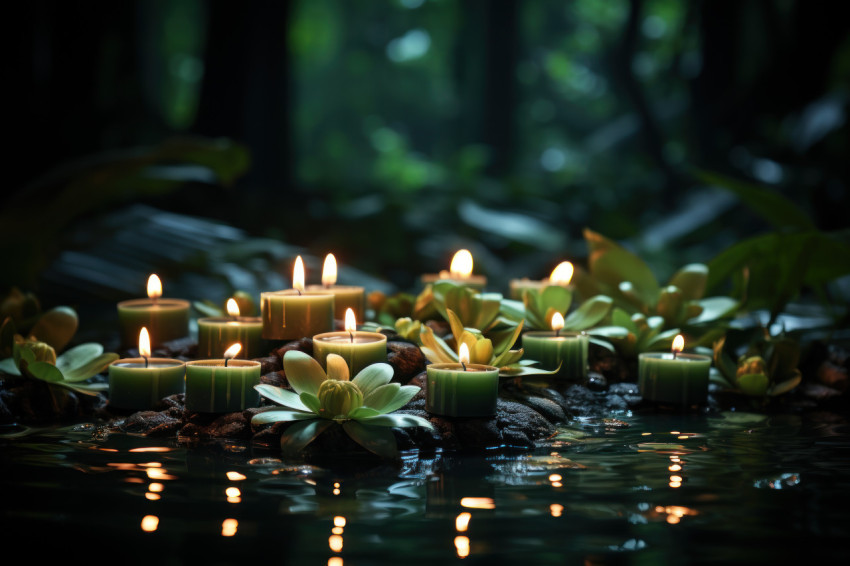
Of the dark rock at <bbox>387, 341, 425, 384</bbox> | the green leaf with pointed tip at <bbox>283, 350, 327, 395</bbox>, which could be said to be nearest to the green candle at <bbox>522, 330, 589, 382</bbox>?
the dark rock at <bbox>387, 341, 425, 384</bbox>

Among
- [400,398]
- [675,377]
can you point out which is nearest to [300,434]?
[400,398]

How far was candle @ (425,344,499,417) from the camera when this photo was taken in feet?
5.82

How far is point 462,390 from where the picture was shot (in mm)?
1778

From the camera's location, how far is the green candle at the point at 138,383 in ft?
6.57

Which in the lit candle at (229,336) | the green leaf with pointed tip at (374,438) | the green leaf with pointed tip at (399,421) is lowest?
the green leaf with pointed tip at (374,438)

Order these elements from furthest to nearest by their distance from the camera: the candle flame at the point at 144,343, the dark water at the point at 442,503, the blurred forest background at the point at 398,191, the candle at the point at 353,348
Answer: the blurred forest background at the point at 398,191
the candle flame at the point at 144,343
the candle at the point at 353,348
the dark water at the point at 442,503

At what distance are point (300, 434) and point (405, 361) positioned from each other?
1.51 feet

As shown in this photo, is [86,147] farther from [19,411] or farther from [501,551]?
[501,551]

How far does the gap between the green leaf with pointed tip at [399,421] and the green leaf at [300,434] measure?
0.30ft

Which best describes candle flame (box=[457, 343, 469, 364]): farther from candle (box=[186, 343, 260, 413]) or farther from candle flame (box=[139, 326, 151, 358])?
candle flame (box=[139, 326, 151, 358])

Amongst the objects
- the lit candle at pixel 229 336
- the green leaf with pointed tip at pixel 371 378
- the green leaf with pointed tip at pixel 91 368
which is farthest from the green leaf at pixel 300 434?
the green leaf with pointed tip at pixel 91 368

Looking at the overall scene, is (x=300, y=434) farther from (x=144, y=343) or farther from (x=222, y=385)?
(x=144, y=343)

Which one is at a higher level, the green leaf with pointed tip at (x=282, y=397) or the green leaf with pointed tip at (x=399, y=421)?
the green leaf with pointed tip at (x=282, y=397)

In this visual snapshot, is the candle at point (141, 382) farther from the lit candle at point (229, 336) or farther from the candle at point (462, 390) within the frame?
the candle at point (462, 390)
